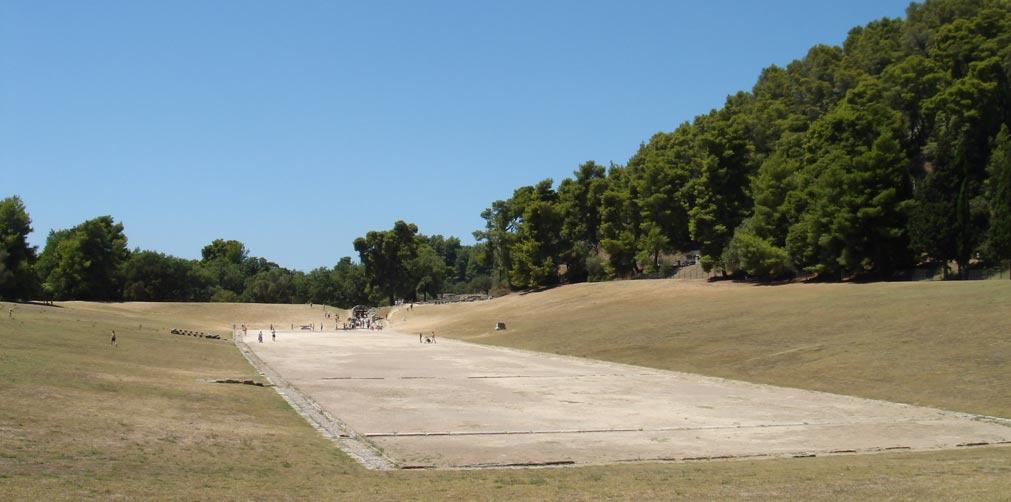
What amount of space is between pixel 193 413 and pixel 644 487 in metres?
12.9

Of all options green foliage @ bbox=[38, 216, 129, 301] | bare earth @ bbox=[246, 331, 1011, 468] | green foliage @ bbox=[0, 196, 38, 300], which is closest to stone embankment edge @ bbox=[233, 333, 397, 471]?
bare earth @ bbox=[246, 331, 1011, 468]

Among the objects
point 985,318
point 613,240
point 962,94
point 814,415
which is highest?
point 962,94

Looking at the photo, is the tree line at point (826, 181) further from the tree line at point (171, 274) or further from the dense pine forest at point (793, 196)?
the tree line at point (171, 274)

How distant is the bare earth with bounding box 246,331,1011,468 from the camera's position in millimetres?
19500

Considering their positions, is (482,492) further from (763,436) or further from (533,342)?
(533,342)

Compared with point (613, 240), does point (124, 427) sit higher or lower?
lower

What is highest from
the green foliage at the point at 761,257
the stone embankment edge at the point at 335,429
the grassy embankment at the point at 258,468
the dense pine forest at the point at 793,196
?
the dense pine forest at the point at 793,196

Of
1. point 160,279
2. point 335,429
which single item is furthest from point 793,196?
point 160,279

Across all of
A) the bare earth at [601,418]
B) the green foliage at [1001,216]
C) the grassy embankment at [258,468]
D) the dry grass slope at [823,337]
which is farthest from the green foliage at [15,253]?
the green foliage at [1001,216]

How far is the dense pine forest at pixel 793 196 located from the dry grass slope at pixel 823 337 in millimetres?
6812

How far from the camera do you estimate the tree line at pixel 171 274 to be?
104438mm

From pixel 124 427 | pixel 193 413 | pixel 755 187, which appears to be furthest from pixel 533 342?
pixel 124 427

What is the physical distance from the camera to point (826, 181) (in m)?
65.9

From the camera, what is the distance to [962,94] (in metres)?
72.7
